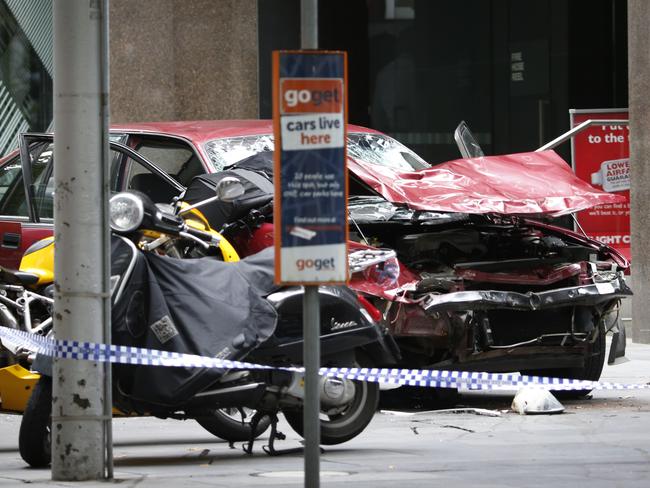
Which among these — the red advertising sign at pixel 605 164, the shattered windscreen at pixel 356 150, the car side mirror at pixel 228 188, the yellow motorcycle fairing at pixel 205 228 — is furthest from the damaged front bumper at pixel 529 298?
the red advertising sign at pixel 605 164

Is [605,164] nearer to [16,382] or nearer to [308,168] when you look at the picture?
[16,382]

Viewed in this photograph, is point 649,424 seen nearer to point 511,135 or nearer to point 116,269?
point 116,269

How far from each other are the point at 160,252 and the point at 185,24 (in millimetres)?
10524

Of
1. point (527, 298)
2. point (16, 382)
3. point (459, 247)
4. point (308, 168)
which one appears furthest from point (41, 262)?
point (308, 168)

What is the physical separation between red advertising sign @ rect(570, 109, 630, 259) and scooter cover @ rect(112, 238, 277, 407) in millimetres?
10085

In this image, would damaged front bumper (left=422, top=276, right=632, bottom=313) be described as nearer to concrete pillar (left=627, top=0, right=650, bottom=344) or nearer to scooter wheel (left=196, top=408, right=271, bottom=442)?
scooter wheel (left=196, top=408, right=271, bottom=442)

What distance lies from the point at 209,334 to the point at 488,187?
3.68 meters

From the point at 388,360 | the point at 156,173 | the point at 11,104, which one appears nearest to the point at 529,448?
the point at 388,360

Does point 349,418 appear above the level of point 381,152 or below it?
below

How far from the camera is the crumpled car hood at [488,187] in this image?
1083 cm

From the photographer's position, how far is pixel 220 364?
8.03 meters

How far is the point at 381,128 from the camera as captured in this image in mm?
20062

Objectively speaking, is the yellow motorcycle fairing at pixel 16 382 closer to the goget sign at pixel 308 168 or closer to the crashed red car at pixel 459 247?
the crashed red car at pixel 459 247

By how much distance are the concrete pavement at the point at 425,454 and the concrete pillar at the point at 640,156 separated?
16.2ft
